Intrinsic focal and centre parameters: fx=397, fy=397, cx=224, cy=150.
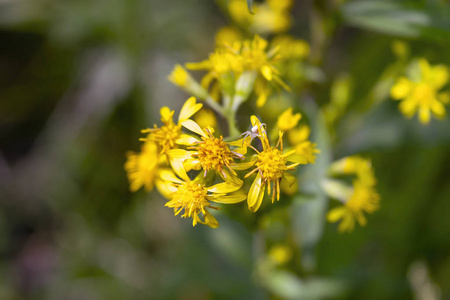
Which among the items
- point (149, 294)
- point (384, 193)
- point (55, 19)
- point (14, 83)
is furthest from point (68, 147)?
point (384, 193)

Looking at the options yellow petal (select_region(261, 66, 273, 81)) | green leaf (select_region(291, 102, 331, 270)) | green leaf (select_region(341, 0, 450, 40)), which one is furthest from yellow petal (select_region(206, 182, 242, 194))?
green leaf (select_region(341, 0, 450, 40))

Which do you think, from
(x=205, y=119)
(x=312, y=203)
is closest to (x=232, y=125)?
(x=205, y=119)

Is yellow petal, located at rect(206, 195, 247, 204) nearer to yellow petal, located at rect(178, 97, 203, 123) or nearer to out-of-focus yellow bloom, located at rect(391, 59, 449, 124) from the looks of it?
yellow petal, located at rect(178, 97, 203, 123)

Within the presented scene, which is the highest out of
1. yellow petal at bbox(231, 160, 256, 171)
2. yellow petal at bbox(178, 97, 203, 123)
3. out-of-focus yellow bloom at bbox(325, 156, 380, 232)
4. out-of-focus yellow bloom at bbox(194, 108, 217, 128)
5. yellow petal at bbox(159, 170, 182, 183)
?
out-of-focus yellow bloom at bbox(325, 156, 380, 232)

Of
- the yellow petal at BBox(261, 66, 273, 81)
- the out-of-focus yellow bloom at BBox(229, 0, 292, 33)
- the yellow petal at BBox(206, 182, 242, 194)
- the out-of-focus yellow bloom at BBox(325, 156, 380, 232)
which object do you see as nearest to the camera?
the yellow petal at BBox(206, 182, 242, 194)

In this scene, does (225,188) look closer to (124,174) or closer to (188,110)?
(188,110)

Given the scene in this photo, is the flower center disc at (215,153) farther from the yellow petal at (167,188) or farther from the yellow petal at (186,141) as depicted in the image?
the yellow petal at (167,188)

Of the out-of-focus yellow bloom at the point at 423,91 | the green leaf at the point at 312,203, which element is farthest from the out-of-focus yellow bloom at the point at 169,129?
the out-of-focus yellow bloom at the point at 423,91
